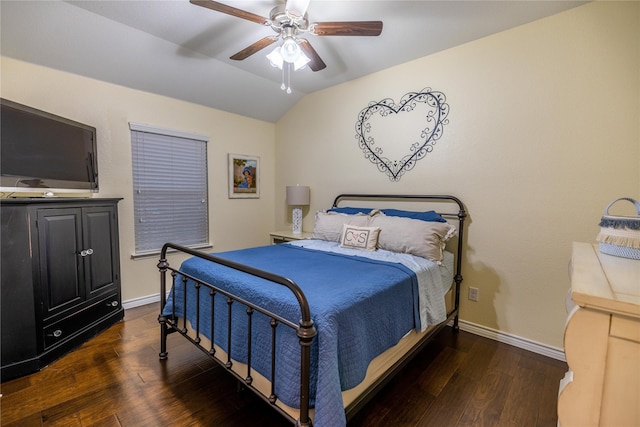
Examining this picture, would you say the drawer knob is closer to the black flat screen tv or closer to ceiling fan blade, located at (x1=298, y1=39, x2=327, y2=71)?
the black flat screen tv

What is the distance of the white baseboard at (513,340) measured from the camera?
A: 2209 mm

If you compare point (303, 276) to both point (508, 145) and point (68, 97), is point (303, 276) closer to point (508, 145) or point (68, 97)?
point (508, 145)

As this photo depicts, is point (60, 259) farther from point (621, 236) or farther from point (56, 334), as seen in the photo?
point (621, 236)

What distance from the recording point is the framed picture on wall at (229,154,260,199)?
12.8 ft

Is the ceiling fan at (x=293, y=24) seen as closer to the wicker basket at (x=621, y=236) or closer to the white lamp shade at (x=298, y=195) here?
the wicker basket at (x=621, y=236)

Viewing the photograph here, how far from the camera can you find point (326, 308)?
1.29 meters

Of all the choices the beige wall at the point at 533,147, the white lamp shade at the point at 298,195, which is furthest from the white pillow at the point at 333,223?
the white lamp shade at the point at 298,195

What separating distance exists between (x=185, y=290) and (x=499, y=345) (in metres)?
2.56

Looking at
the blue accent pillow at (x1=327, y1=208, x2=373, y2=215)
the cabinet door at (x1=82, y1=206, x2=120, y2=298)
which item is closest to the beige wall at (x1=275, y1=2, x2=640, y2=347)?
the blue accent pillow at (x1=327, y1=208, x2=373, y2=215)

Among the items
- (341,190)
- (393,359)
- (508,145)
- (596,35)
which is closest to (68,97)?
(341,190)

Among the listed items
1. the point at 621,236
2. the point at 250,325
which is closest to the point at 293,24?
the point at 250,325

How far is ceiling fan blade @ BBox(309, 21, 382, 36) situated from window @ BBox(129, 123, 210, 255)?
7.24 ft

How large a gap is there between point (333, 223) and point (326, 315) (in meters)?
1.80

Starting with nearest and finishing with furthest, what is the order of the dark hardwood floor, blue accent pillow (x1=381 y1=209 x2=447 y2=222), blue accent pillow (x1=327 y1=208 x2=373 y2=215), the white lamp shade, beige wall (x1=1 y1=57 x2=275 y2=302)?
1. the dark hardwood floor
2. beige wall (x1=1 y1=57 x2=275 y2=302)
3. blue accent pillow (x1=381 y1=209 x2=447 y2=222)
4. blue accent pillow (x1=327 y1=208 x2=373 y2=215)
5. the white lamp shade
